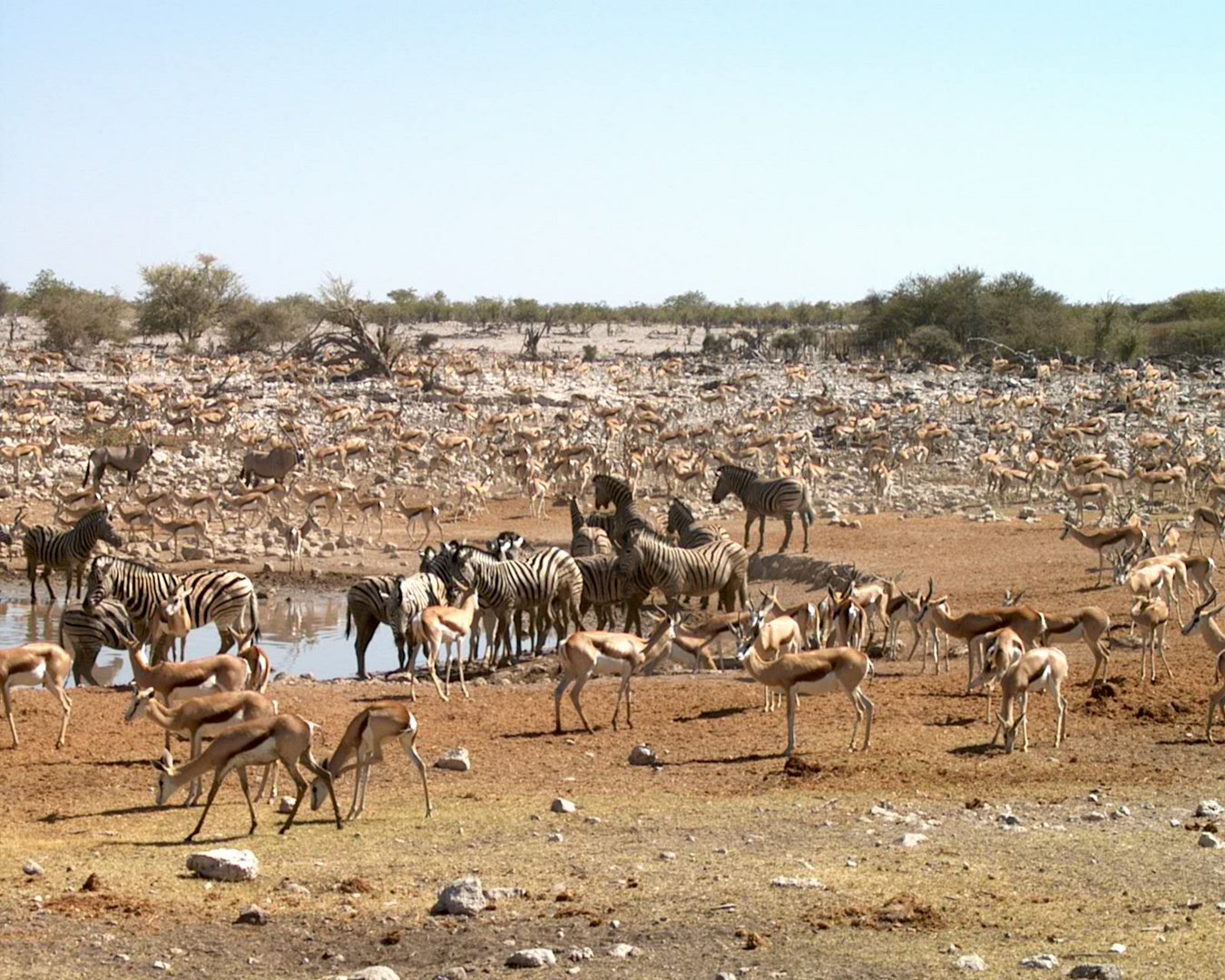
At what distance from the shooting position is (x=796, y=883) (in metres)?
8.70

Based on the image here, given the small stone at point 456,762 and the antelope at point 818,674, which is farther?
the antelope at point 818,674

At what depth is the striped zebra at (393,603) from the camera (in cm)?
1730

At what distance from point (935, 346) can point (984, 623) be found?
40.6 metres

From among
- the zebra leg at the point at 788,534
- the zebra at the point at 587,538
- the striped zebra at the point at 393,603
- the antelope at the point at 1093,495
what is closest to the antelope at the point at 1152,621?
the striped zebra at the point at 393,603

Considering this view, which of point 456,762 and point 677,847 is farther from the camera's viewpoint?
→ point 456,762

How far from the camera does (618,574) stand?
19688 millimetres

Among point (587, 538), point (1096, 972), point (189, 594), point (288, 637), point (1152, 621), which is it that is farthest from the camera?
point (587, 538)

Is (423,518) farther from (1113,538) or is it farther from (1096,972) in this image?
(1096,972)

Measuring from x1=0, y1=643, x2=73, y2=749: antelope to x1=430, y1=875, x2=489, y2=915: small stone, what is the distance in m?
5.30

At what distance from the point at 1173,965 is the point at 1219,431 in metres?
32.7

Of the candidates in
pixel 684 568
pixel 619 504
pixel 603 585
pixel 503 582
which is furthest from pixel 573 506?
pixel 503 582

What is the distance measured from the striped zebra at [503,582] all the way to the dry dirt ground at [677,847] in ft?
9.87

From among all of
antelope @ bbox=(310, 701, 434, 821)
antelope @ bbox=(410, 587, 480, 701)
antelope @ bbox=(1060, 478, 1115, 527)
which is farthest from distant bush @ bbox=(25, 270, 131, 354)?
antelope @ bbox=(310, 701, 434, 821)

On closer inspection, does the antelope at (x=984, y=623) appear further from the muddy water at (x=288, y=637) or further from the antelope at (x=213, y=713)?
the muddy water at (x=288, y=637)
